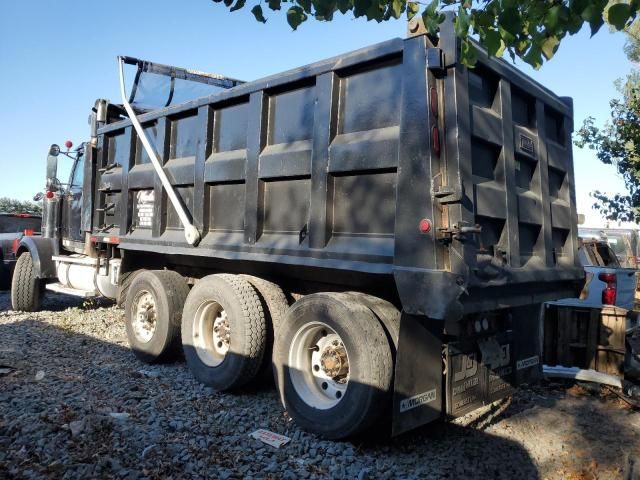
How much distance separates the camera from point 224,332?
499cm

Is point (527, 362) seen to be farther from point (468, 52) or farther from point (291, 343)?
point (468, 52)

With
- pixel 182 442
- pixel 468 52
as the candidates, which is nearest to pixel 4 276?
pixel 182 442

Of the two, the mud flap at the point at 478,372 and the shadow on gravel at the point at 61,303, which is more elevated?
the mud flap at the point at 478,372

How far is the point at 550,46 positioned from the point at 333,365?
2.54 meters

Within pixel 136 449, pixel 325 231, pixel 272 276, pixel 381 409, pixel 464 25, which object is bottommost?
pixel 136 449

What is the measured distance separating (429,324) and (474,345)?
1.84 feet

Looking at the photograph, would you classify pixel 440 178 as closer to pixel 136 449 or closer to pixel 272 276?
pixel 272 276

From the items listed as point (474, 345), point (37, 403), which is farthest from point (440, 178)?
point (37, 403)

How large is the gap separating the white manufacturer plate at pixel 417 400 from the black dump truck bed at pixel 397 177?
650 millimetres

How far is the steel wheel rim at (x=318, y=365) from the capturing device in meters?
3.79

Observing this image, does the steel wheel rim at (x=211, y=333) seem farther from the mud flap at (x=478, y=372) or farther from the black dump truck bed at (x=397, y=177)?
the mud flap at (x=478, y=372)

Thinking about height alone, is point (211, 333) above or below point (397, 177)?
below

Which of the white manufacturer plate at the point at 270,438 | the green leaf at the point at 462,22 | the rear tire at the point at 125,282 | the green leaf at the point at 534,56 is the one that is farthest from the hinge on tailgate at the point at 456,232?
the rear tire at the point at 125,282

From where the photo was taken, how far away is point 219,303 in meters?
4.79
